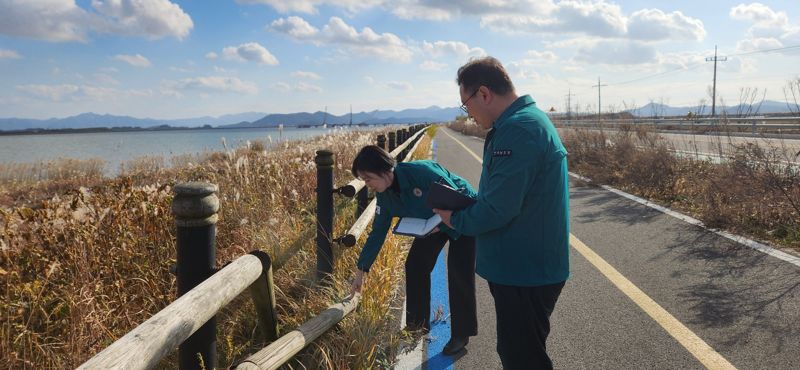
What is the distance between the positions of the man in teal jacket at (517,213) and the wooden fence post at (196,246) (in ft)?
3.34

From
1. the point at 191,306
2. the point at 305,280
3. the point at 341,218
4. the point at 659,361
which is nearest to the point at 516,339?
the point at 191,306

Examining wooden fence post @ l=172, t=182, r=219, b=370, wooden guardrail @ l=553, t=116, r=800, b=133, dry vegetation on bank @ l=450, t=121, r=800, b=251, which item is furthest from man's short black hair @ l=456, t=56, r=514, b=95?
wooden guardrail @ l=553, t=116, r=800, b=133

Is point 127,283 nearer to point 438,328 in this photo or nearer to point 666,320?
point 438,328

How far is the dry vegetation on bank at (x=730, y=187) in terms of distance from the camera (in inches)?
252

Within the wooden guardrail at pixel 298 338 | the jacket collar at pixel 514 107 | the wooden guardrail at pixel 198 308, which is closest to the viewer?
the wooden guardrail at pixel 198 308

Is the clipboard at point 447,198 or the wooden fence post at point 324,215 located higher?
the clipboard at point 447,198

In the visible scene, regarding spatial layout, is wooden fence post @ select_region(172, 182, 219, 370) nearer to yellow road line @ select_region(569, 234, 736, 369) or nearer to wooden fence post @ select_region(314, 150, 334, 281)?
wooden fence post @ select_region(314, 150, 334, 281)

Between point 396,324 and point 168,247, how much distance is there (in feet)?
7.70

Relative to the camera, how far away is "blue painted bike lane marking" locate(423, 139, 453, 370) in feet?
11.4

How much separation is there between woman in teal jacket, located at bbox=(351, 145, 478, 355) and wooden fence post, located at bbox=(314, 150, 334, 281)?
0.84 meters

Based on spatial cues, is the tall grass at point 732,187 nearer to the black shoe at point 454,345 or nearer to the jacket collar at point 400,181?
the black shoe at point 454,345

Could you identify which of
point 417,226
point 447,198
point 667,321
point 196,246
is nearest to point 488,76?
point 447,198

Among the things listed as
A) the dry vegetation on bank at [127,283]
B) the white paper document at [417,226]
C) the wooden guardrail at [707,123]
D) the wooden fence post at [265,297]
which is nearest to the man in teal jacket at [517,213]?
the white paper document at [417,226]

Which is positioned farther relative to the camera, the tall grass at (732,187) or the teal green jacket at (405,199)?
the tall grass at (732,187)
